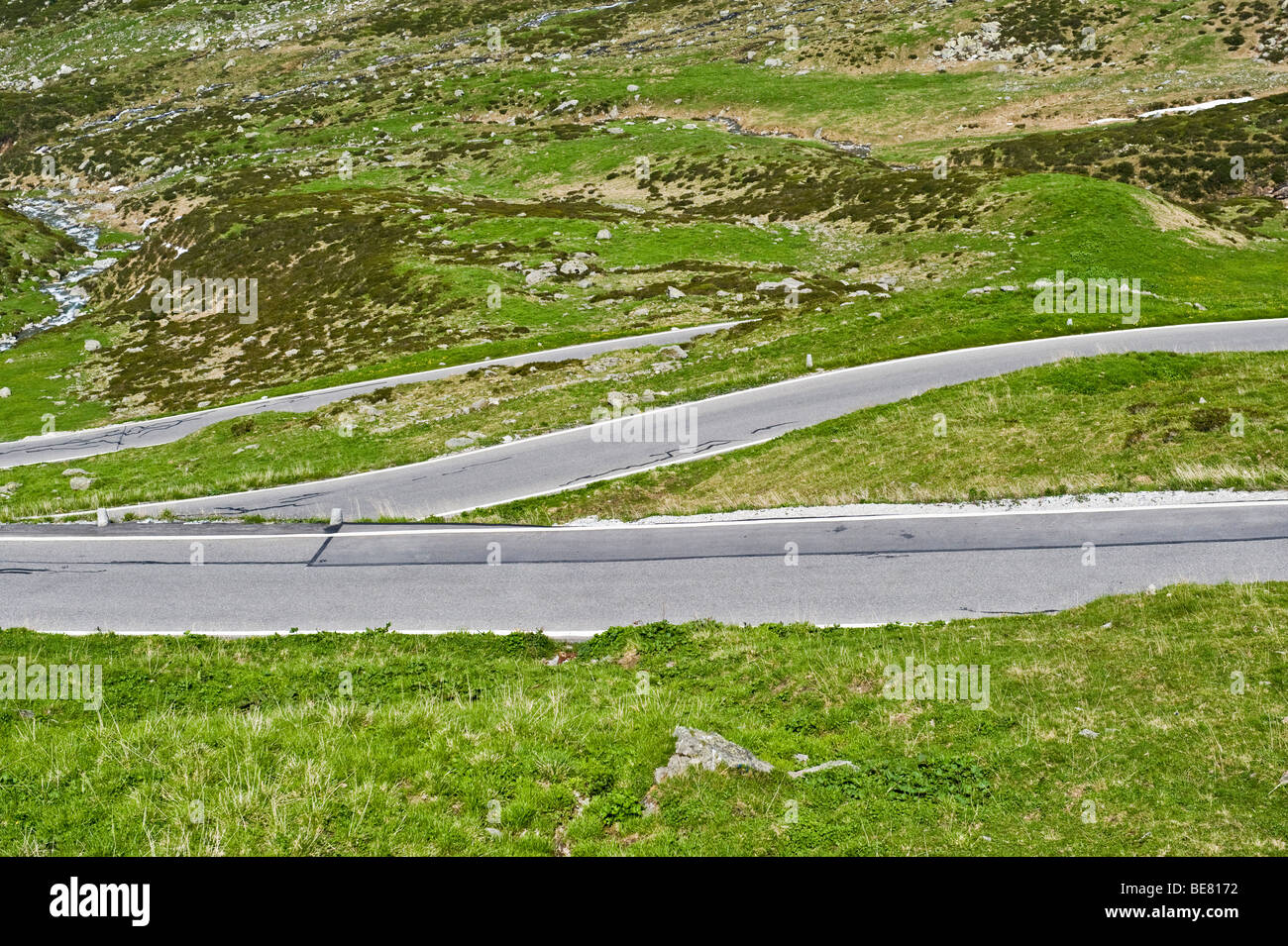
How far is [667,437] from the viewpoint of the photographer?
101 feet

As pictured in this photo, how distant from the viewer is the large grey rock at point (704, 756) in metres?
10.9

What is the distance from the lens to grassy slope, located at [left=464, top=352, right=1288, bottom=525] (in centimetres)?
2252

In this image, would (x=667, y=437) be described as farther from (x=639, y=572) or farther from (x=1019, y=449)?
(x=1019, y=449)

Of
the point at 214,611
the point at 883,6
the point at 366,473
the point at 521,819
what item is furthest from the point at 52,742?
the point at 883,6

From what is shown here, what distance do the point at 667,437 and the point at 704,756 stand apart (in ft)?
67.2

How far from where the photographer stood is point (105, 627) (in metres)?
19.6

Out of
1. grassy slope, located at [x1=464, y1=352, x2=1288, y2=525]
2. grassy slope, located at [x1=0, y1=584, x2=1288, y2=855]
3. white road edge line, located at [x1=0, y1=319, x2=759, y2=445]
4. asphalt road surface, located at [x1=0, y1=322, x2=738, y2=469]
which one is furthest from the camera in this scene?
white road edge line, located at [x1=0, y1=319, x2=759, y2=445]

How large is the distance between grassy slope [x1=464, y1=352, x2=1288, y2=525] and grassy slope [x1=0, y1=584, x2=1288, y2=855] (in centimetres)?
718

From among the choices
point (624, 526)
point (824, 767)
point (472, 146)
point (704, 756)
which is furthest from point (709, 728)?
point (472, 146)

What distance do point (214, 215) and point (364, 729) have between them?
8597 cm

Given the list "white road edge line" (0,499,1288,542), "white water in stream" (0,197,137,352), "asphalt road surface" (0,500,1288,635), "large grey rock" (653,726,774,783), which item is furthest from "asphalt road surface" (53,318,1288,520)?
"white water in stream" (0,197,137,352)

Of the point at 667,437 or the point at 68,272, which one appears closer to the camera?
the point at 667,437

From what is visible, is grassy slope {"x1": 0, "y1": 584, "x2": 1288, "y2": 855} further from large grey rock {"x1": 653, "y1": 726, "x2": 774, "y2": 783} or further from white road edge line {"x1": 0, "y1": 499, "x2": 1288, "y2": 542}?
white road edge line {"x1": 0, "y1": 499, "x2": 1288, "y2": 542}
